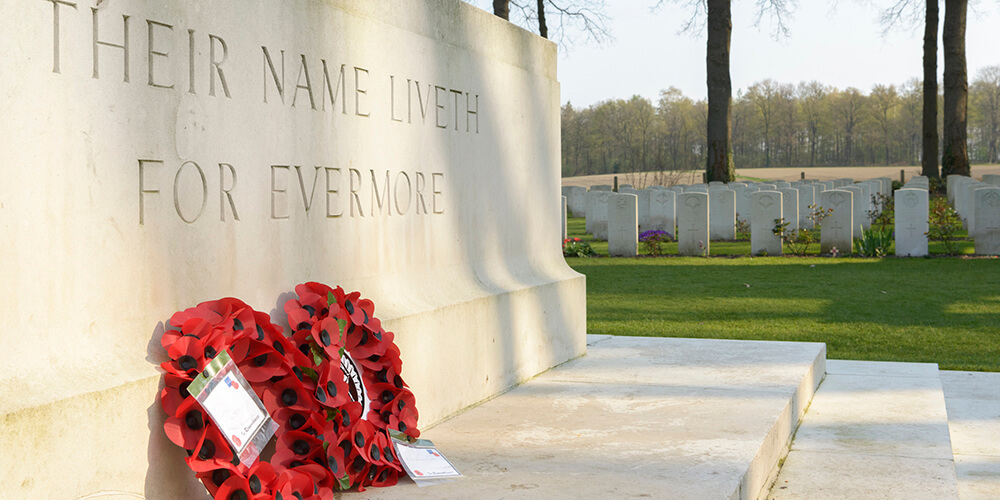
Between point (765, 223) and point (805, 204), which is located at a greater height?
point (805, 204)

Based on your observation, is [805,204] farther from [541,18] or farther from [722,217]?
[541,18]

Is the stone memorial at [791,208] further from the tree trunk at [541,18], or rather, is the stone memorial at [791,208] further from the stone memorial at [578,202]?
the tree trunk at [541,18]

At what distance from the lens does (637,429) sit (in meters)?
3.23

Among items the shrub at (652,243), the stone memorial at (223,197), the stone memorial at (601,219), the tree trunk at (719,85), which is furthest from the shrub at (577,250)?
the stone memorial at (223,197)

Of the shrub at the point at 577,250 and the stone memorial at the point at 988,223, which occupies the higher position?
the stone memorial at the point at 988,223

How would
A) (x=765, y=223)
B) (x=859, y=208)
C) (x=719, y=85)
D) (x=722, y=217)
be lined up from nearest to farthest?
(x=765, y=223) → (x=722, y=217) → (x=859, y=208) → (x=719, y=85)

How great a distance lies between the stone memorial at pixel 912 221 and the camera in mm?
12695

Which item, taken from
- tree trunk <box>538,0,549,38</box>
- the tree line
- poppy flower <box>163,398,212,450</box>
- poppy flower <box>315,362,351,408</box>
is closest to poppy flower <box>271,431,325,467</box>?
poppy flower <box>315,362,351,408</box>

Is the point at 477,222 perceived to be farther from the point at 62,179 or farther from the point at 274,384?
the point at 62,179

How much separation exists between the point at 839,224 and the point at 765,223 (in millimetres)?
1085

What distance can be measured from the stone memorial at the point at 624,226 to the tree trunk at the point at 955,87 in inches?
532

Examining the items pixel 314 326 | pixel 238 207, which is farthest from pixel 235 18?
pixel 314 326

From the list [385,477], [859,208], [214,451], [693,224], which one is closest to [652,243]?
[693,224]

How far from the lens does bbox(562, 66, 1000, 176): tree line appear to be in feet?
267
